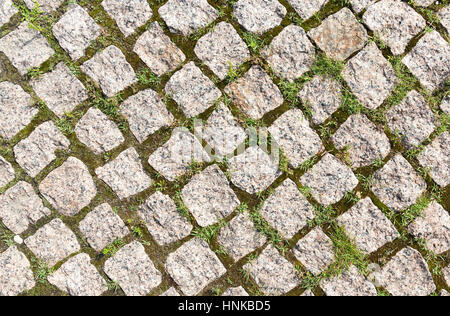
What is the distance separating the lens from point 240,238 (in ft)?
10.1

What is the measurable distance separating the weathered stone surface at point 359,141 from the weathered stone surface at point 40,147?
2.18 metres

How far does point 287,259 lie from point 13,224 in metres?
2.16

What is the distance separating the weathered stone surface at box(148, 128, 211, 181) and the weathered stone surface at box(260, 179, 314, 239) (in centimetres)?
60

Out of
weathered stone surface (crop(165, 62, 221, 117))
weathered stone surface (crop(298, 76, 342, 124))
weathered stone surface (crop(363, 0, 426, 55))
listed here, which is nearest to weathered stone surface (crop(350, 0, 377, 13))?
weathered stone surface (crop(363, 0, 426, 55))

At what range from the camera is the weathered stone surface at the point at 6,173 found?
10.2 feet

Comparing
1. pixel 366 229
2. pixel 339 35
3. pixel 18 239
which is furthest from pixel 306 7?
pixel 18 239

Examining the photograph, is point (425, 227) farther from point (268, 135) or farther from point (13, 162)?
point (13, 162)

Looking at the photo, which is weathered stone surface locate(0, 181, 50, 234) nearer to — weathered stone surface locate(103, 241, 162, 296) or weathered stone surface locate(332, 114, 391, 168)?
weathered stone surface locate(103, 241, 162, 296)

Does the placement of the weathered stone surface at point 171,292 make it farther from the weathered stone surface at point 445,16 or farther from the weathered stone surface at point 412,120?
the weathered stone surface at point 445,16

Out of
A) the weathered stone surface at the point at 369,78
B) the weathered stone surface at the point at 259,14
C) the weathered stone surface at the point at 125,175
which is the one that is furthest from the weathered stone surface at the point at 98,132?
the weathered stone surface at the point at 369,78

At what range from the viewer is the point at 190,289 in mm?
3064

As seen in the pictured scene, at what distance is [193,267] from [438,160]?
2118 millimetres

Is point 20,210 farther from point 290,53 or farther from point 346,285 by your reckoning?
point 346,285

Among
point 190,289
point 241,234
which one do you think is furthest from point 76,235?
point 241,234
